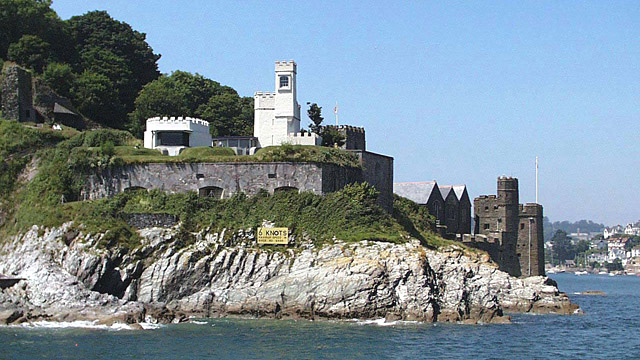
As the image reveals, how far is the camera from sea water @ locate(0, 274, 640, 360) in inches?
1561

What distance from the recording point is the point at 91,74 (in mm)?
78688

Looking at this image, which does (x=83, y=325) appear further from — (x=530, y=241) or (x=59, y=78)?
(x=530, y=241)

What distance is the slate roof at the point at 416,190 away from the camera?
82375mm

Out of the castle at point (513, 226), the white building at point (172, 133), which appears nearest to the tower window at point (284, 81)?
the white building at point (172, 133)

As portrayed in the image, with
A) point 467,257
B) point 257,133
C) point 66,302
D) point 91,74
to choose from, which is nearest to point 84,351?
point 66,302

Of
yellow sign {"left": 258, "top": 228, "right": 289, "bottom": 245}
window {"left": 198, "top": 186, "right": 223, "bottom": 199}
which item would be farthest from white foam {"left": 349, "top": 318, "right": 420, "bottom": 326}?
window {"left": 198, "top": 186, "right": 223, "bottom": 199}

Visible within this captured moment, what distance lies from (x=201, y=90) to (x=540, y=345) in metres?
49.9

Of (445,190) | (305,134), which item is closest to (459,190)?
(445,190)

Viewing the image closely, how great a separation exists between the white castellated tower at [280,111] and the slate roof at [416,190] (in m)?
18.3

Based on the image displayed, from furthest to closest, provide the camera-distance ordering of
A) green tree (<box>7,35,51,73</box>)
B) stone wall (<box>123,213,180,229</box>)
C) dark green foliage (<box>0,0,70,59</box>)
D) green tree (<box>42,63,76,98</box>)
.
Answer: dark green foliage (<box>0,0,70,59</box>) < green tree (<box>7,35,51,73</box>) < green tree (<box>42,63,76,98</box>) < stone wall (<box>123,213,180,229</box>)

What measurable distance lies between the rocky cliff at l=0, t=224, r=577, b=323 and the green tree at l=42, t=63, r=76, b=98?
21.5 m

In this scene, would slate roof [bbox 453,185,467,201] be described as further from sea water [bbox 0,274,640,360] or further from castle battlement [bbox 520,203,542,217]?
sea water [bbox 0,274,640,360]

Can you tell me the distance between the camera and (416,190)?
8381 centimetres

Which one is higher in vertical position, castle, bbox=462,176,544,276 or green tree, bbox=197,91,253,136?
green tree, bbox=197,91,253,136
